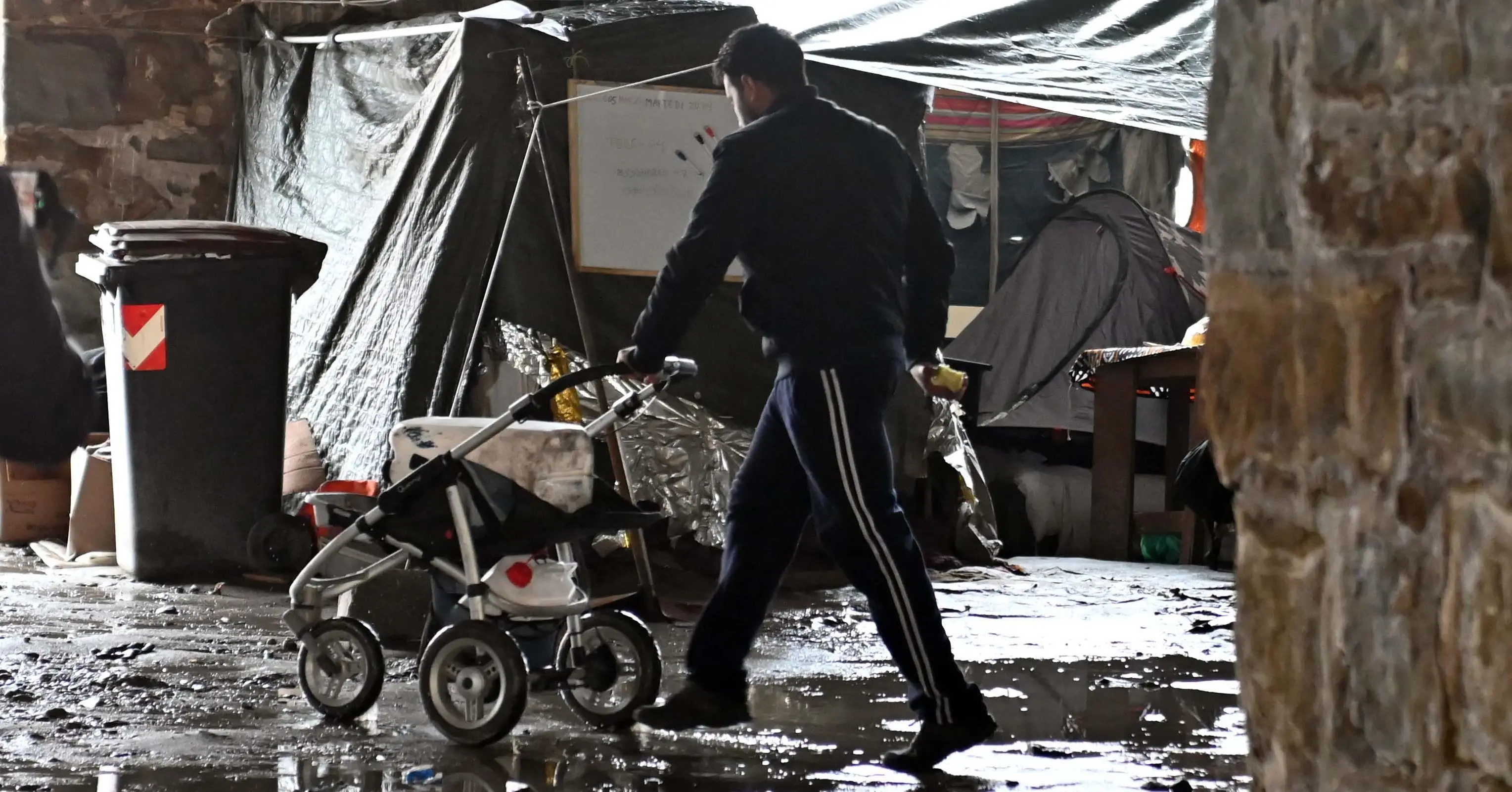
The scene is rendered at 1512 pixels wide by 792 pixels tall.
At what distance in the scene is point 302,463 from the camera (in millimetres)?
7285

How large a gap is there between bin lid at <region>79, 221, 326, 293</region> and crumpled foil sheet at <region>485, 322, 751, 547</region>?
0.96 m

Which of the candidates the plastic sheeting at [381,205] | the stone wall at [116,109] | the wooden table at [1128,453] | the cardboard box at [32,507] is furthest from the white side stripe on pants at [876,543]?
the stone wall at [116,109]

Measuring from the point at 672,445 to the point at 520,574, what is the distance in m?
2.84

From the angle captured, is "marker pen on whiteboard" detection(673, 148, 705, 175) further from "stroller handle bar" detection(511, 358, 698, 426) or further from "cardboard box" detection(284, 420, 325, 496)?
"stroller handle bar" detection(511, 358, 698, 426)

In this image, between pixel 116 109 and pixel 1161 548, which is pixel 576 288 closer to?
pixel 116 109

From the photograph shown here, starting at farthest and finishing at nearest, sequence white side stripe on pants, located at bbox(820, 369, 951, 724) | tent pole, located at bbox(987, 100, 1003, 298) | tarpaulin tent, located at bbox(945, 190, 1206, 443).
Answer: tent pole, located at bbox(987, 100, 1003, 298) < tarpaulin tent, located at bbox(945, 190, 1206, 443) < white side stripe on pants, located at bbox(820, 369, 951, 724)

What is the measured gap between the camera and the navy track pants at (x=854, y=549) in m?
3.50

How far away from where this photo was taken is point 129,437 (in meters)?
6.57

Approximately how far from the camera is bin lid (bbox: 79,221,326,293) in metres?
6.48

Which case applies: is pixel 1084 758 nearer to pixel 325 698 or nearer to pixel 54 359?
pixel 325 698

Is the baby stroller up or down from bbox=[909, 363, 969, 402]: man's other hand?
down

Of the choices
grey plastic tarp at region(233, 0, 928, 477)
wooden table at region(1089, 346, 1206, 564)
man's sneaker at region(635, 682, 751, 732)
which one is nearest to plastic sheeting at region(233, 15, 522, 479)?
grey plastic tarp at region(233, 0, 928, 477)

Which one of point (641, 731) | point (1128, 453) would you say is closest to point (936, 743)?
point (641, 731)

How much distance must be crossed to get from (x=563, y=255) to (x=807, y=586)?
175 centimetres
